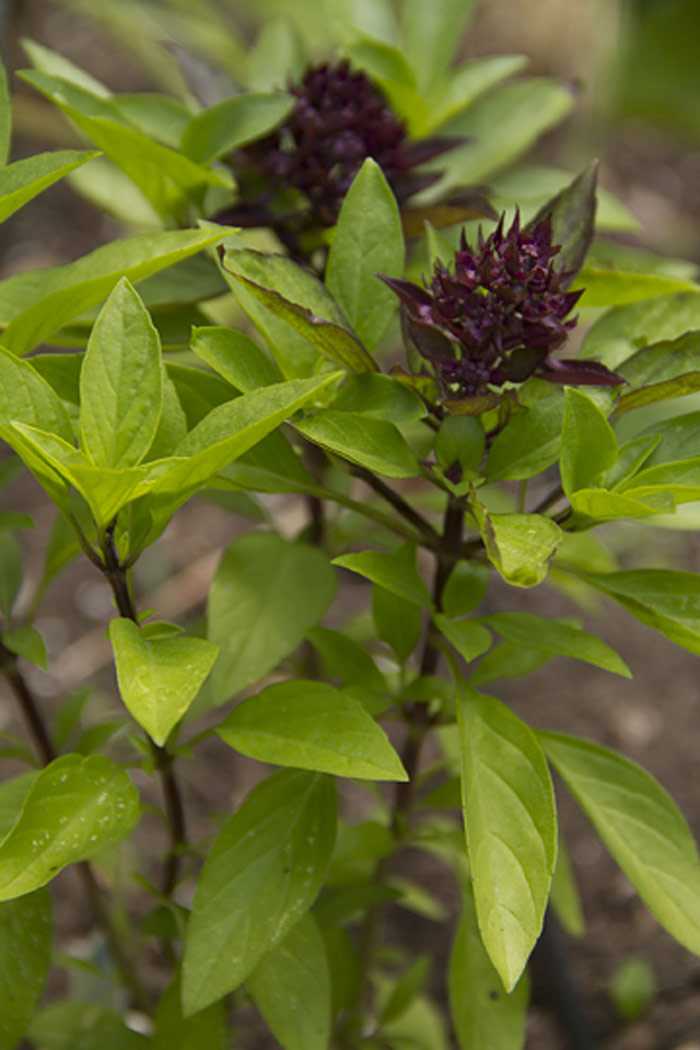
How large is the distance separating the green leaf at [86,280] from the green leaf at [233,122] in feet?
0.44

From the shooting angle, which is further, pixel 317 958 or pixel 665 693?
pixel 665 693

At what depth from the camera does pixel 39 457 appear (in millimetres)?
547

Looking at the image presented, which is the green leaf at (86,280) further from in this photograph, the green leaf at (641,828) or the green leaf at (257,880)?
the green leaf at (641,828)

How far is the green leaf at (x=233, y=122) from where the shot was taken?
73cm

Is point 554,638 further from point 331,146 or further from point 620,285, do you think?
point 331,146

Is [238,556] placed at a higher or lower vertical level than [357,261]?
lower

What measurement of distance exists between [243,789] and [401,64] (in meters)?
1.21

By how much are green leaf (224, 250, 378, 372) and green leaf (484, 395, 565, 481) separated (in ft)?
0.32

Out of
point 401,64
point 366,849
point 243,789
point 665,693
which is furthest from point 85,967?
point 665,693

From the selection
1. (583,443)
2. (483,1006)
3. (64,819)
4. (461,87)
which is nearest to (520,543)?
(583,443)

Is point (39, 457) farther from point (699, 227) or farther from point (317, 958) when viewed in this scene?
point (699, 227)

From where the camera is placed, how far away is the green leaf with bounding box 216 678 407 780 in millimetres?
567

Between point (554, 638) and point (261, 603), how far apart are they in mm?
235

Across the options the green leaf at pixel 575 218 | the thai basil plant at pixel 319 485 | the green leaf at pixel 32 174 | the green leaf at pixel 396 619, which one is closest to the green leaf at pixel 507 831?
the thai basil plant at pixel 319 485
